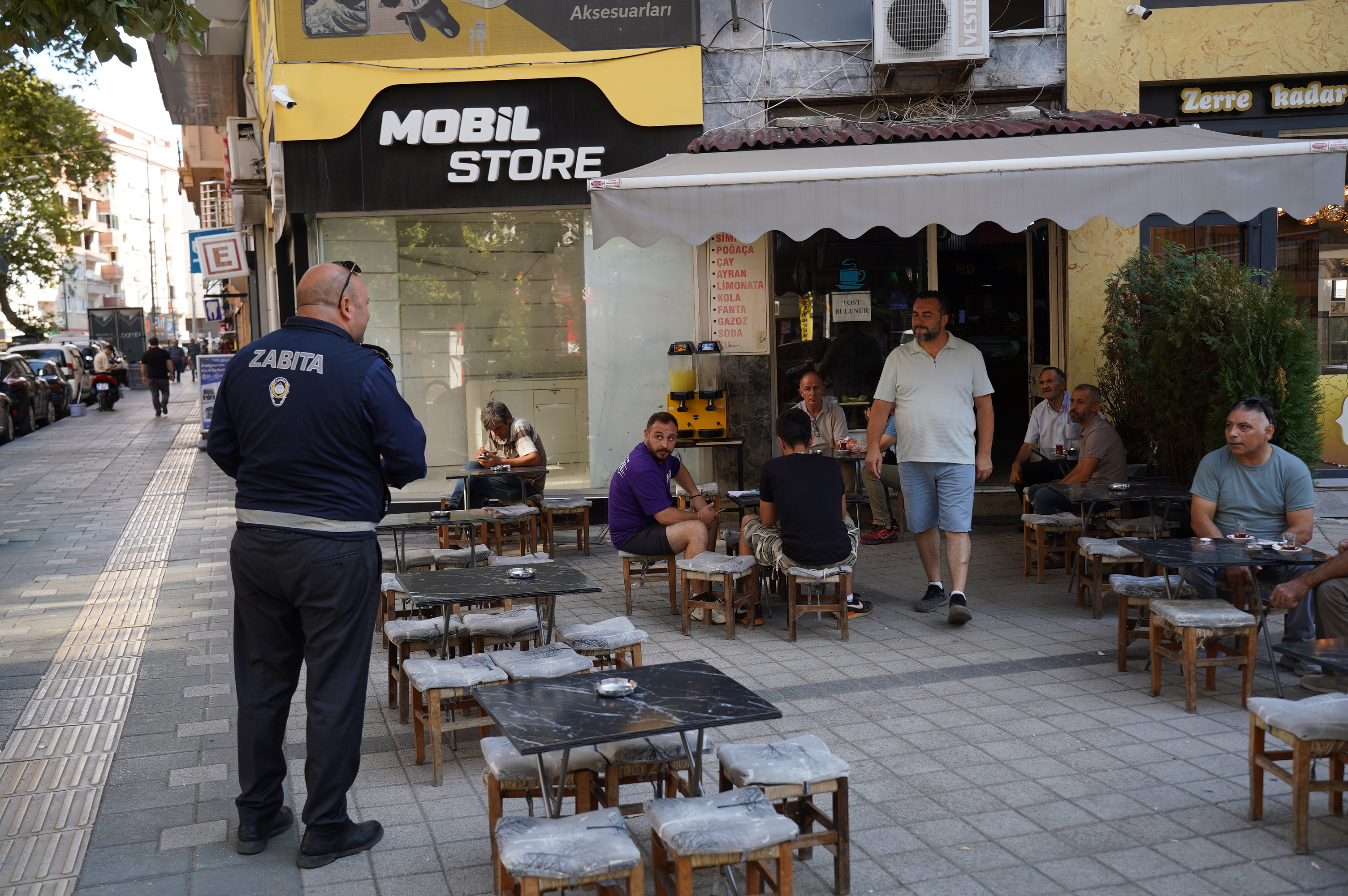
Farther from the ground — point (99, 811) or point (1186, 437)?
point (1186, 437)

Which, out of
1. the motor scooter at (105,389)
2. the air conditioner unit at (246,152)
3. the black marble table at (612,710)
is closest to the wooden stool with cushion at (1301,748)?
the black marble table at (612,710)

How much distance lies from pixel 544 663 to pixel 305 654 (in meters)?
1.02

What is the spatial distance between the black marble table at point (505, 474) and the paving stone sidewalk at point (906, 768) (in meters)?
1.55

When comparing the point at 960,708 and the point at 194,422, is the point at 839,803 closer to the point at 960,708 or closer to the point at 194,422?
the point at 960,708

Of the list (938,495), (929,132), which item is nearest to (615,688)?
(938,495)

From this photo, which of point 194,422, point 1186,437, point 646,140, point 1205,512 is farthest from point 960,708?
point 194,422

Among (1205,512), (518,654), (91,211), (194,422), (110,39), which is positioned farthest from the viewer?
(91,211)

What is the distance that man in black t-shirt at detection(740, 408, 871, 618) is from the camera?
6469 millimetres

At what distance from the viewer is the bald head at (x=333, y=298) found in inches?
153

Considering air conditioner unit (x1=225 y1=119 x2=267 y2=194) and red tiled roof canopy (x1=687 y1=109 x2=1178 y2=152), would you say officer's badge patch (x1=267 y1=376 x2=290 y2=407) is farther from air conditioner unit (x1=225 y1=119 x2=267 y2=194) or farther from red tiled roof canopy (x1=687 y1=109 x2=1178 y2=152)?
air conditioner unit (x1=225 y1=119 x2=267 y2=194)

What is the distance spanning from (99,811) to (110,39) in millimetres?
3368

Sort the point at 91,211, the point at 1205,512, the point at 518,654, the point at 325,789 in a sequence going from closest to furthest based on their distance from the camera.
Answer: the point at 325,789 < the point at 518,654 < the point at 1205,512 < the point at 91,211

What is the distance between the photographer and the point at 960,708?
5.23 metres

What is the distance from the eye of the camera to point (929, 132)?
8.57m
